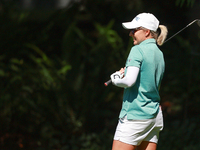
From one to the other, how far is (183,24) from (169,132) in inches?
65.8

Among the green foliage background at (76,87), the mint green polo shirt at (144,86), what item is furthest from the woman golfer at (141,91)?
the green foliage background at (76,87)

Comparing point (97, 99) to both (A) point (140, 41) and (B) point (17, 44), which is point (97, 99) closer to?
(B) point (17, 44)

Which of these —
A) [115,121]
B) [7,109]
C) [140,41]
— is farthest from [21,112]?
[140,41]

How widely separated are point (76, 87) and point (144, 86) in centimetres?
283

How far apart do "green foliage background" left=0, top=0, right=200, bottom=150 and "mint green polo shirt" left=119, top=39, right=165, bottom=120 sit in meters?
2.49

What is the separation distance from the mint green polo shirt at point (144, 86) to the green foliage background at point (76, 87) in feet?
8.17

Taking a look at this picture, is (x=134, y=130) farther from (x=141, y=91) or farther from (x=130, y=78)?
(x=130, y=78)

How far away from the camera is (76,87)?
5129mm

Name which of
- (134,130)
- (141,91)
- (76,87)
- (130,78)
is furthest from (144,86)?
(76,87)

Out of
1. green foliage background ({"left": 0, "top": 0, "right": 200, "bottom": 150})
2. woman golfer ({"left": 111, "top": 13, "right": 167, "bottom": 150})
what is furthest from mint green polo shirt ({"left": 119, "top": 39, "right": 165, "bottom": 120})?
green foliage background ({"left": 0, "top": 0, "right": 200, "bottom": 150})

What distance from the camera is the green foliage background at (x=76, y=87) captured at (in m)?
4.96

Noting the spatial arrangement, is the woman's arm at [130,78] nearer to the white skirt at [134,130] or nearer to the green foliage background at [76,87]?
the white skirt at [134,130]

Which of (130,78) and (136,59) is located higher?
(136,59)

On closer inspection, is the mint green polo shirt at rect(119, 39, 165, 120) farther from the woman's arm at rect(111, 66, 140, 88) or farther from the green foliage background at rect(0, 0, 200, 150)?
the green foliage background at rect(0, 0, 200, 150)
